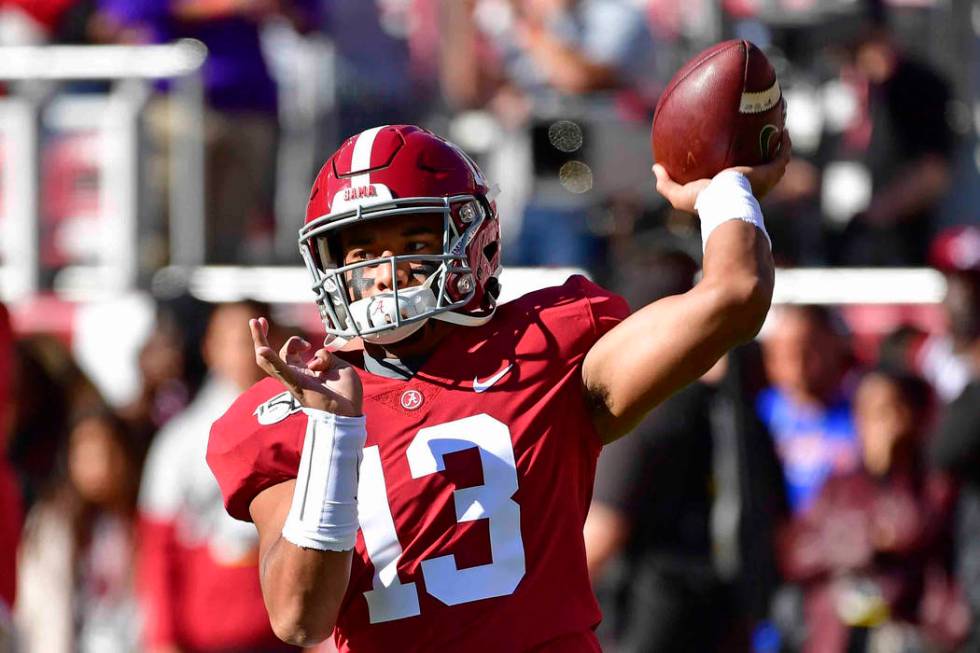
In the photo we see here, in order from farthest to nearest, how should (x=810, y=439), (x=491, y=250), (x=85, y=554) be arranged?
1. (x=810, y=439)
2. (x=85, y=554)
3. (x=491, y=250)

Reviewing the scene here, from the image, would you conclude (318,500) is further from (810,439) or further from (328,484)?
(810,439)

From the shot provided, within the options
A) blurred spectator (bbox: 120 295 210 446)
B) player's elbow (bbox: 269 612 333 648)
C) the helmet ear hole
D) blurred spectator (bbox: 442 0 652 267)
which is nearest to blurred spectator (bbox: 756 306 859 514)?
blurred spectator (bbox: 442 0 652 267)

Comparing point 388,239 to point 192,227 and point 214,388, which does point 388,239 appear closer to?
point 214,388

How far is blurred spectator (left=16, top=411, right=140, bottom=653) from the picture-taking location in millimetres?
6203

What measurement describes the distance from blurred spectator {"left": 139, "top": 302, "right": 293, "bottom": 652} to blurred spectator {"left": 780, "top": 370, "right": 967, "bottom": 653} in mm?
1790

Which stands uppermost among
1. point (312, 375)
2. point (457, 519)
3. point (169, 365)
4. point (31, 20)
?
point (312, 375)

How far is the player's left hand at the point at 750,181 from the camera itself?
9.82 ft

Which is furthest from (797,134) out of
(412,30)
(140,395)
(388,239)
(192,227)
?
(388,239)

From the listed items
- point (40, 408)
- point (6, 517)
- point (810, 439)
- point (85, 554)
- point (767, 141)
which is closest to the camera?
point (767, 141)

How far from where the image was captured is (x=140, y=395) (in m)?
6.77

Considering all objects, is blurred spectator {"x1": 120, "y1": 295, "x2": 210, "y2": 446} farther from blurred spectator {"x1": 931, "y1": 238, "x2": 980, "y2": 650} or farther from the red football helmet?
the red football helmet

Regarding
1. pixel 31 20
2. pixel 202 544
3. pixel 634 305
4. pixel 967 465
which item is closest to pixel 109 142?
pixel 31 20

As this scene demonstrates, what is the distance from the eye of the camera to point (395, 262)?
2953 mm

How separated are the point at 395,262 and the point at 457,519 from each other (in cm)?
44
